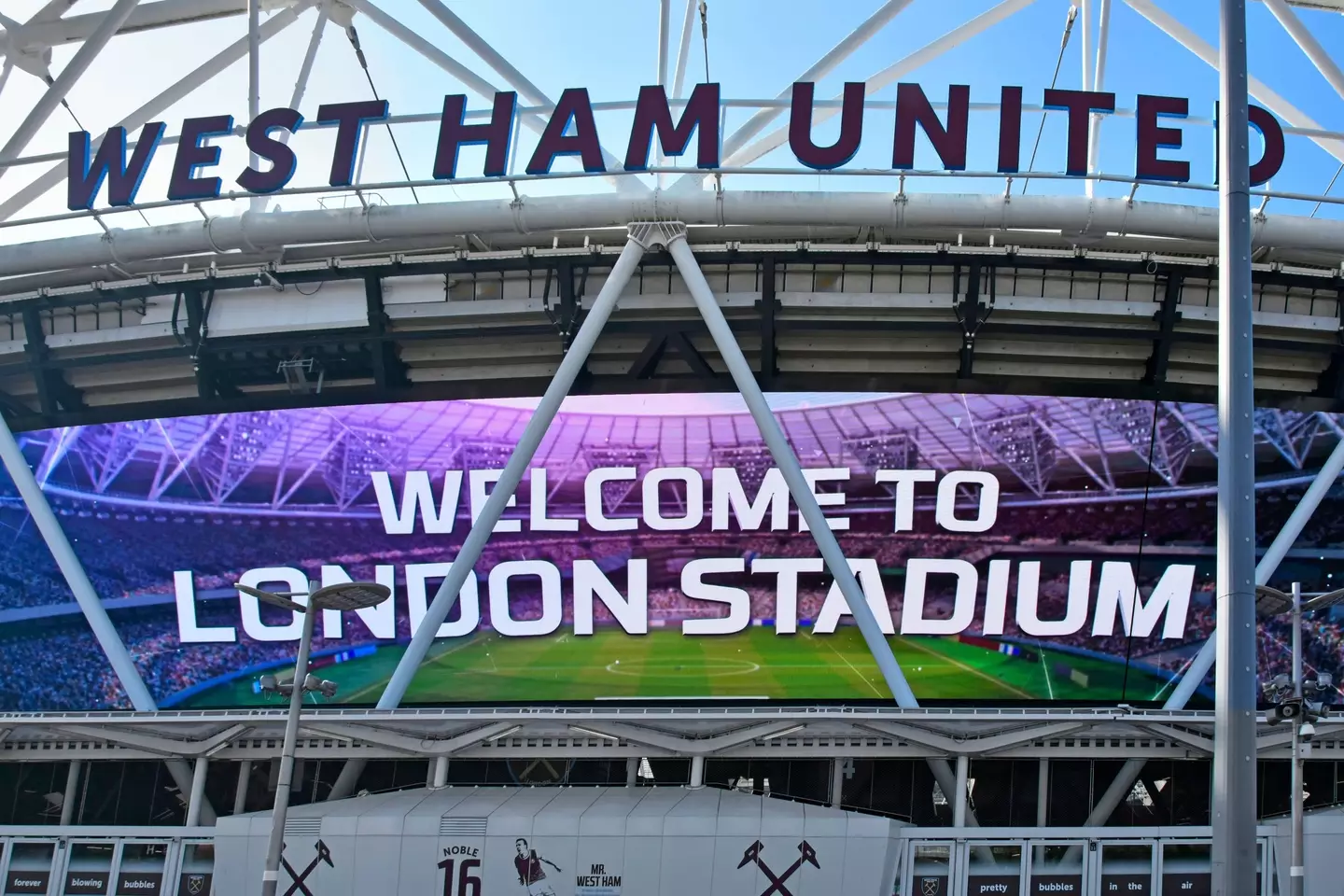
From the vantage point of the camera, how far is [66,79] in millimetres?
31453

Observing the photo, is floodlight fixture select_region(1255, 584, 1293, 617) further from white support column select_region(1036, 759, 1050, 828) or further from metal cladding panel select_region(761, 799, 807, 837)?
metal cladding panel select_region(761, 799, 807, 837)

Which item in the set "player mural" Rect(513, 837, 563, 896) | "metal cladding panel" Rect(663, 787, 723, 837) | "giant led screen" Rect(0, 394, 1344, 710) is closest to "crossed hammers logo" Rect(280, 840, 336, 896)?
"player mural" Rect(513, 837, 563, 896)

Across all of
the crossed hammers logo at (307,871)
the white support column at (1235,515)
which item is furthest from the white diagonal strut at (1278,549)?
the white support column at (1235,515)

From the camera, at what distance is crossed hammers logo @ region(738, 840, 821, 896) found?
26.0 meters

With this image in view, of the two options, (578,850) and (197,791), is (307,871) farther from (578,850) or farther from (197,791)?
(578,850)

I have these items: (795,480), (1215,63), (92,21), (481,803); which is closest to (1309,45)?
(1215,63)

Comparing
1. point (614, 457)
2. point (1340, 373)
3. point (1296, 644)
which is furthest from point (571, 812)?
point (1340, 373)

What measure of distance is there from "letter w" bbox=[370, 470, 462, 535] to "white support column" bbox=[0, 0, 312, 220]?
11.7 m

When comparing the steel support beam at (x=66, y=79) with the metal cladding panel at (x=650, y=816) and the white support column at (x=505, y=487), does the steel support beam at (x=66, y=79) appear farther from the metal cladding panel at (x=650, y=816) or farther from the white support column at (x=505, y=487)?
the metal cladding panel at (x=650, y=816)

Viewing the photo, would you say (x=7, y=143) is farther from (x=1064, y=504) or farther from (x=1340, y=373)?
(x=1340, y=373)

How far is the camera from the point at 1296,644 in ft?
69.9

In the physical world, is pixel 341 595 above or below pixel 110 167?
below

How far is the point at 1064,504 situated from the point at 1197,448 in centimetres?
346

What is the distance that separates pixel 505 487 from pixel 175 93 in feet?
48.0
